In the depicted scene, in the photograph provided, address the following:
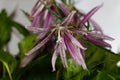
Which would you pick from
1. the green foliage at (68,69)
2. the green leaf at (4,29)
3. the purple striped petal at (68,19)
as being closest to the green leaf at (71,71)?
the green foliage at (68,69)

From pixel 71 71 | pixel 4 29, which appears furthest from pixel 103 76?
pixel 4 29

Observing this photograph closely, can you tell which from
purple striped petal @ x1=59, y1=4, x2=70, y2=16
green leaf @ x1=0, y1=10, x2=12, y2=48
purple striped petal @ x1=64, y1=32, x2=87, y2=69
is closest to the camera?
purple striped petal @ x1=64, y1=32, x2=87, y2=69

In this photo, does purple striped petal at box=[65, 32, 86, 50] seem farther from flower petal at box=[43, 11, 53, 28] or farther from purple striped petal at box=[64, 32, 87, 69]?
flower petal at box=[43, 11, 53, 28]

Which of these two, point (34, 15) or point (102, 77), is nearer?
point (102, 77)

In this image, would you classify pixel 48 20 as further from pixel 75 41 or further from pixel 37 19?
pixel 75 41

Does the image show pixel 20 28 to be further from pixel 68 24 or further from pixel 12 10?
pixel 68 24

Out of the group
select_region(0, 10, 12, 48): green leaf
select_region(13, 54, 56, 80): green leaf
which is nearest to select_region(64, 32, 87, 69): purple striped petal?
select_region(13, 54, 56, 80): green leaf

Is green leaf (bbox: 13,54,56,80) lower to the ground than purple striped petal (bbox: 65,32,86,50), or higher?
lower

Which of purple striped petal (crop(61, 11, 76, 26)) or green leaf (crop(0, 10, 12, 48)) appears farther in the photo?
green leaf (crop(0, 10, 12, 48))

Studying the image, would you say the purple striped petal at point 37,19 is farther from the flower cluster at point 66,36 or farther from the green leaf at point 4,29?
the green leaf at point 4,29

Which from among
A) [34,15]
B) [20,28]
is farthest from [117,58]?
[20,28]

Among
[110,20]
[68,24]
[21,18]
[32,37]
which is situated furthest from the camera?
[21,18]
